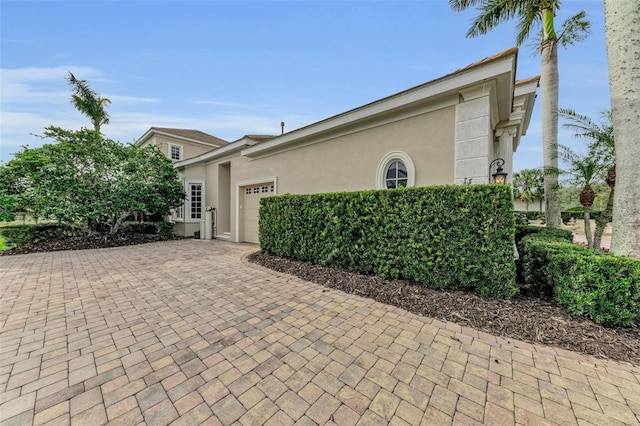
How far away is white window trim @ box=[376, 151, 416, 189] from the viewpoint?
17.4 feet

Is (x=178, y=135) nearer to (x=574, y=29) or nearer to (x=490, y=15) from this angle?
(x=490, y=15)

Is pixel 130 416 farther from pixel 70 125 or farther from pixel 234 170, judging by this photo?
pixel 70 125

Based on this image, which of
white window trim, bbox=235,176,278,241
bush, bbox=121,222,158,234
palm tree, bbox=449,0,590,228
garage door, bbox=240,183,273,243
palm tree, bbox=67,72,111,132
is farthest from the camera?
palm tree, bbox=67,72,111,132

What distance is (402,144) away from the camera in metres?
5.54

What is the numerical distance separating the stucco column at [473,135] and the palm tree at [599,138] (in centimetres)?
229

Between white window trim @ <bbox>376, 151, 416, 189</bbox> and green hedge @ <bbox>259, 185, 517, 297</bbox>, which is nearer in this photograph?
green hedge @ <bbox>259, 185, 517, 297</bbox>

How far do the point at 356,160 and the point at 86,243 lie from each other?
10.3 metres

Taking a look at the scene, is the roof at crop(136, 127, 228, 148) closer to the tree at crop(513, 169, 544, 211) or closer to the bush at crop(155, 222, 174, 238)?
the bush at crop(155, 222, 174, 238)

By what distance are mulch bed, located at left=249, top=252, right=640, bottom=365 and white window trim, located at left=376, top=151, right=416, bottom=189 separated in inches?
92.3

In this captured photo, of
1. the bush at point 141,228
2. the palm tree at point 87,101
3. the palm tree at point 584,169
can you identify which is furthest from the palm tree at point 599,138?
the palm tree at point 87,101

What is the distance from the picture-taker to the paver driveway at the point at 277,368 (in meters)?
1.69

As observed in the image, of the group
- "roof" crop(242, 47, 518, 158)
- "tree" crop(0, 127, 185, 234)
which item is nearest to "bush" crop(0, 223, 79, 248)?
"tree" crop(0, 127, 185, 234)

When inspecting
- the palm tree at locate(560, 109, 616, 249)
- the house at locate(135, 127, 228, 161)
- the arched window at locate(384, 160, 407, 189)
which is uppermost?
the house at locate(135, 127, 228, 161)

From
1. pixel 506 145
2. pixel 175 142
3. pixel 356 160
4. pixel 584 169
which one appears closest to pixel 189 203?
pixel 175 142
